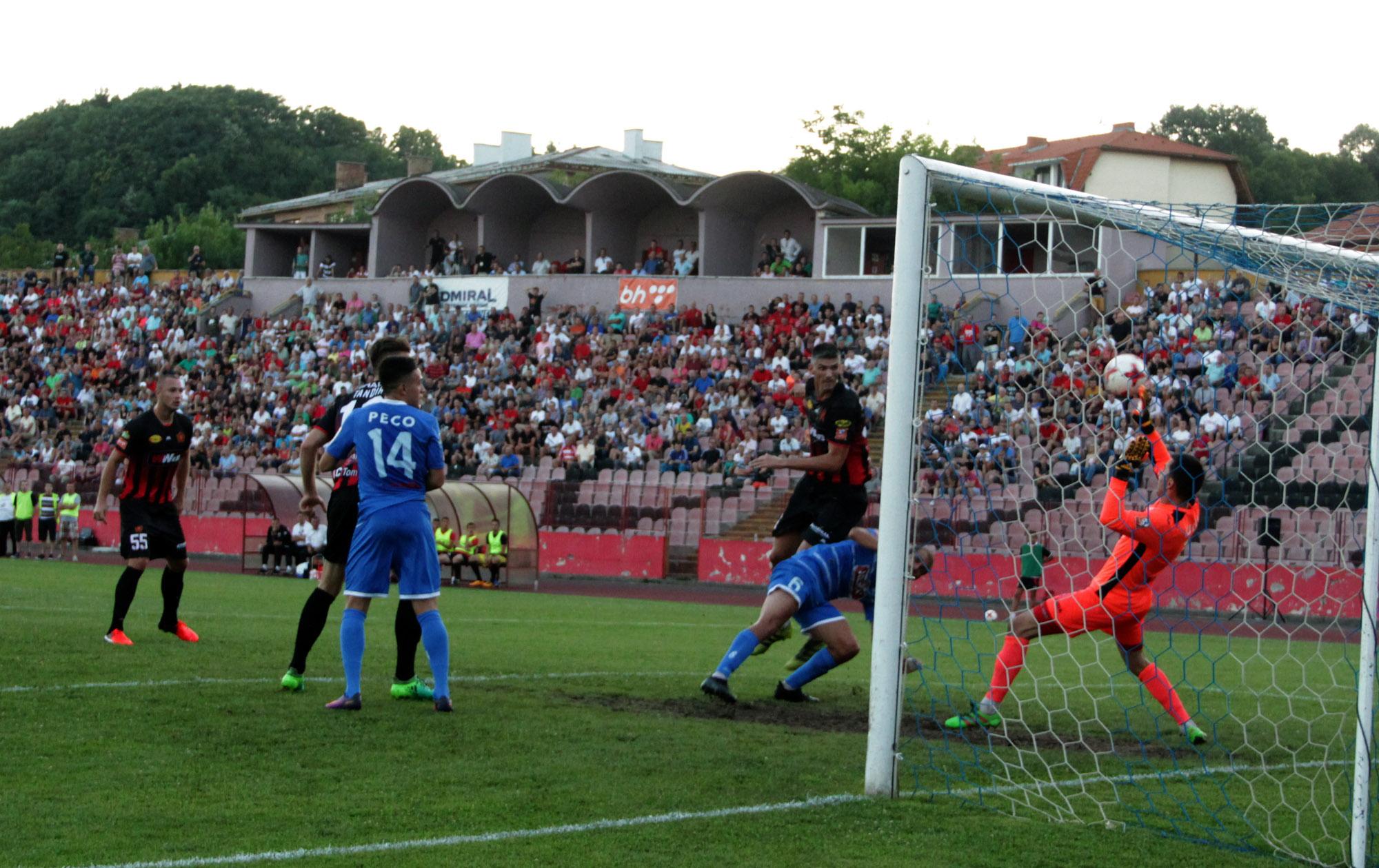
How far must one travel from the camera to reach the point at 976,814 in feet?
19.8

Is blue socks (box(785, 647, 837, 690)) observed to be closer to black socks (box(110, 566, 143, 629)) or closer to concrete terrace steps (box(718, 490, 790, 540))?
black socks (box(110, 566, 143, 629))

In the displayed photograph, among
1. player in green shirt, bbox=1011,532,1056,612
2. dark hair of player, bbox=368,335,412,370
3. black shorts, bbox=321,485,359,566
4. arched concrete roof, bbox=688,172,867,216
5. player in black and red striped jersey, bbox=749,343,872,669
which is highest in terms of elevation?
arched concrete roof, bbox=688,172,867,216

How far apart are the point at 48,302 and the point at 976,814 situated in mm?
46120

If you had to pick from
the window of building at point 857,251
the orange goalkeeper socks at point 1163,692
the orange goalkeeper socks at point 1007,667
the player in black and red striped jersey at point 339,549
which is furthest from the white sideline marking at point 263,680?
the window of building at point 857,251

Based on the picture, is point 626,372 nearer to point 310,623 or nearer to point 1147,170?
point 310,623

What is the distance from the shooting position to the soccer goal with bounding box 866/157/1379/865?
6379 millimetres

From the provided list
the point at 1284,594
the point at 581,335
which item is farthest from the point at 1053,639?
the point at 581,335

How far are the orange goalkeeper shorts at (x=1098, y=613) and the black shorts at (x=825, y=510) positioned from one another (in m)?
1.51

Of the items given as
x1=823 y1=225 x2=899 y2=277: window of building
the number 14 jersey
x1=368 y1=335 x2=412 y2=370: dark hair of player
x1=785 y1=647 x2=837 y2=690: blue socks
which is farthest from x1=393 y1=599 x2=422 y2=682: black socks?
x1=823 y1=225 x2=899 y2=277: window of building

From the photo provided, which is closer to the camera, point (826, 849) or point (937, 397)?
point (826, 849)

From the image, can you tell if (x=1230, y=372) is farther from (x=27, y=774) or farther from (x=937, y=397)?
(x=27, y=774)

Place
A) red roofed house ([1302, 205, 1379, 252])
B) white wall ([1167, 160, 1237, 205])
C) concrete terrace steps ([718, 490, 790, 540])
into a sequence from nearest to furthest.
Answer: red roofed house ([1302, 205, 1379, 252]), concrete terrace steps ([718, 490, 790, 540]), white wall ([1167, 160, 1237, 205])

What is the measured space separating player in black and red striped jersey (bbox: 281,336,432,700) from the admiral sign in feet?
102

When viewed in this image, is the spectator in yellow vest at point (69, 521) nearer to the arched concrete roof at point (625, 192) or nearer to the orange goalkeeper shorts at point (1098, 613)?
the arched concrete roof at point (625, 192)
